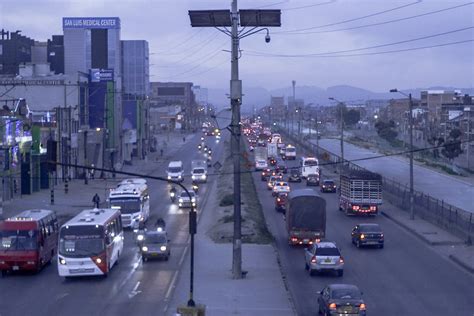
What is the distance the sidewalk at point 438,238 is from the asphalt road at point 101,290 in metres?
10.1

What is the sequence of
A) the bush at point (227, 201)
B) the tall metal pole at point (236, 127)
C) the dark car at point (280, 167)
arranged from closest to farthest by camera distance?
the tall metal pole at point (236, 127), the bush at point (227, 201), the dark car at point (280, 167)

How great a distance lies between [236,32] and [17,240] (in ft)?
32.2

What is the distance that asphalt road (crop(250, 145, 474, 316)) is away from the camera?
2225 centimetres

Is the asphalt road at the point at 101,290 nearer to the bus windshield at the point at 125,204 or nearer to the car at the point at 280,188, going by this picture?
the bus windshield at the point at 125,204

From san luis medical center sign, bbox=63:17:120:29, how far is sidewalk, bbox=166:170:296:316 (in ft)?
250

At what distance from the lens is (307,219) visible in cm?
3425

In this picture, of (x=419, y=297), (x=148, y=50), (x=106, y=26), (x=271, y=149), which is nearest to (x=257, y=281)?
(x=419, y=297)

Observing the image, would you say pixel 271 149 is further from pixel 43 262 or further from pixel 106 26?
pixel 43 262

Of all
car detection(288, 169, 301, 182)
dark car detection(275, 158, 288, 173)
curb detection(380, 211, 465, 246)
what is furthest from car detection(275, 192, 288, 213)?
car detection(288, 169, 301, 182)

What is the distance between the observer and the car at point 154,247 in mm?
30609

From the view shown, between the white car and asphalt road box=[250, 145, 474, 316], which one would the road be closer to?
the white car

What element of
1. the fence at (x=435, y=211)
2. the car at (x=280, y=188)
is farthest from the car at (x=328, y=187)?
the car at (x=280, y=188)

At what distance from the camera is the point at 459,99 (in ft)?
462

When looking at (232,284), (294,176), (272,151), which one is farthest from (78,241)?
(272,151)
